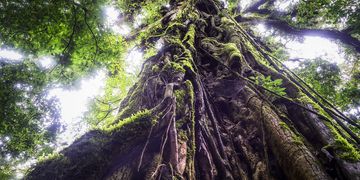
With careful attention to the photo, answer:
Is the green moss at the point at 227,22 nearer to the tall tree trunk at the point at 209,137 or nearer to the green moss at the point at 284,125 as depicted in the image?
the tall tree trunk at the point at 209,137

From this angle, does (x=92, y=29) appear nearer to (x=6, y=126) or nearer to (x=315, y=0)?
(x=6, y=126)

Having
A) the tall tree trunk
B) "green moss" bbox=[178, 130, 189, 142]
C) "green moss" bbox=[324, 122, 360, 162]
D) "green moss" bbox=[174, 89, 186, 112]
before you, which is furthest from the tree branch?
"green moss" bbox=[178, 130, 189, 142]

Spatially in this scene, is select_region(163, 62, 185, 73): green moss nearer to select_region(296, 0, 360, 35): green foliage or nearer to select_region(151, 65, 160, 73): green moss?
select_region(151, 65, 160, 73): green moss

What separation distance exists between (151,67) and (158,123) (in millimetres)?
1676

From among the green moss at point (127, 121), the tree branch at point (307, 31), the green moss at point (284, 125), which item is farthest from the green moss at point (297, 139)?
the tree branch at point (307, 31)

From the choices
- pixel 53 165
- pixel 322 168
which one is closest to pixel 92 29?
pixel 53 165

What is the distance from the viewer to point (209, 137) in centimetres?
289

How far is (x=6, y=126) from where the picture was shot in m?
3.23

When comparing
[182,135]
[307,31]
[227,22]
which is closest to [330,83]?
[307,31]

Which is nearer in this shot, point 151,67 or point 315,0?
point 151,67

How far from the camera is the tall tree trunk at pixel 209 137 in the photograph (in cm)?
217

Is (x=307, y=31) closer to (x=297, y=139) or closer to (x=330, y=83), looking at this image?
(x=330, y=83)

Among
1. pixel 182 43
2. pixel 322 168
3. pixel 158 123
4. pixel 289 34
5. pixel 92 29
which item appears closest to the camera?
pixel 322 168

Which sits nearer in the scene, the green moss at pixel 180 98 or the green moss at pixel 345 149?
the green moss at pixel 345 149
